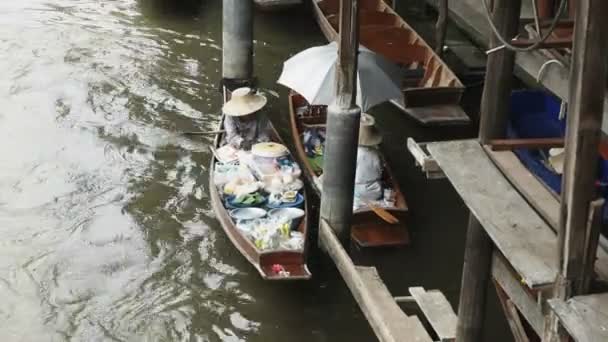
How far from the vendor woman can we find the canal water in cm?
77

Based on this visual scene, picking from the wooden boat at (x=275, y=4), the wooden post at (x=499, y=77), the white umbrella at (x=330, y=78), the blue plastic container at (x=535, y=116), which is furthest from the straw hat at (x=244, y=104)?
the wooden boat at (x=275, y=4)

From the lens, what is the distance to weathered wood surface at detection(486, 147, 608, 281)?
3.96m

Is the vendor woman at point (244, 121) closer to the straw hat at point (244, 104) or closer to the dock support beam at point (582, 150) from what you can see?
the straw hat at point (244, 104)

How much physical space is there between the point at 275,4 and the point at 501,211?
11.0m

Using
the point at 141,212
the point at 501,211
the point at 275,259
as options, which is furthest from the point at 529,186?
the point at 141,212

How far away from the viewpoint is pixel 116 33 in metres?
14.2

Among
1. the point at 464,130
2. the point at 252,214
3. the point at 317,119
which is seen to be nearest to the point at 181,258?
the point at 252,214

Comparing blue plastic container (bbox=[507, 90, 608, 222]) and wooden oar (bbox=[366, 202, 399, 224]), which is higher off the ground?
blue plastic container (bbox=[507, 90, 608, 222])

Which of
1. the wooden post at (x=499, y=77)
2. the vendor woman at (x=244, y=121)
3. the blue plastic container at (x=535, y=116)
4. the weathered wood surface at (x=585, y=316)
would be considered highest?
the wooden post at (x=499, y=77)

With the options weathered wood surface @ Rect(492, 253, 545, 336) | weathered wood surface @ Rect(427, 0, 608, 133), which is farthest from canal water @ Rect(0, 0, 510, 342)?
weathered wood surface @ Rect(492, 253, 545, 336)

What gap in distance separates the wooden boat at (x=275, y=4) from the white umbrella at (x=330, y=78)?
235 inches

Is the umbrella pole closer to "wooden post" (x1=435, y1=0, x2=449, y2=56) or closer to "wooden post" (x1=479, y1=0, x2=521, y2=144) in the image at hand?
"wooden post" (x1=479, y1=0, x2=521, y2=144)

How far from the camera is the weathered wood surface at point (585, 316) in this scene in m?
3.26

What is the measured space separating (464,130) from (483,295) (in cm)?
599
